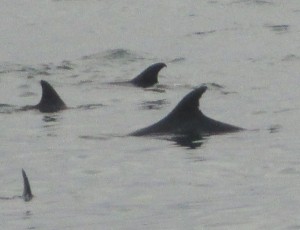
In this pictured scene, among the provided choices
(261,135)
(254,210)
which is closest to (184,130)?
(261,135)

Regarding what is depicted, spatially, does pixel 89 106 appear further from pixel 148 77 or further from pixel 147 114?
pixel 148 77

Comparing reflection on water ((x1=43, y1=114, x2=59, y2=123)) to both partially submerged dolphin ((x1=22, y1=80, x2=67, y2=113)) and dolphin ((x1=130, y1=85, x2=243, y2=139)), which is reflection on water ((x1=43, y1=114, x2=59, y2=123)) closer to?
partially submerged dolphin ((x1=22, y1=80, x2=67, y2=113))

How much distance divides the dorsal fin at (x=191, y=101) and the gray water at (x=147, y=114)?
41cm

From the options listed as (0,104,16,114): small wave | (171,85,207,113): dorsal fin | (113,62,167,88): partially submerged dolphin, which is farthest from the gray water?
(171,85,207,113): dorsal fin

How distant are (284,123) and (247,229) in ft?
20.4

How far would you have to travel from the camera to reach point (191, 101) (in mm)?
18172

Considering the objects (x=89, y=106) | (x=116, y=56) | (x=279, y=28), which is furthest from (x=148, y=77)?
(x=279, y=28)

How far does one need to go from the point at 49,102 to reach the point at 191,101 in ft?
11.8

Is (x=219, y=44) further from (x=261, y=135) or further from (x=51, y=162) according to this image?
(x=51, y=162)

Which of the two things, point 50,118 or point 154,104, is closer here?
point 50,118

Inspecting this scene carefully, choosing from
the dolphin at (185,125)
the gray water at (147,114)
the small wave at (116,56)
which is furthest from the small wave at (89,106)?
the small wave at (116,56)

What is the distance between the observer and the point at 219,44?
29109 millimetres

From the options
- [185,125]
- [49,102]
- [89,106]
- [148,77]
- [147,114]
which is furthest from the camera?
[148,77]

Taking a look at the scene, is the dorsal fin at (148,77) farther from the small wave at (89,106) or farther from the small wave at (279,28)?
the small wave at (279,28)
